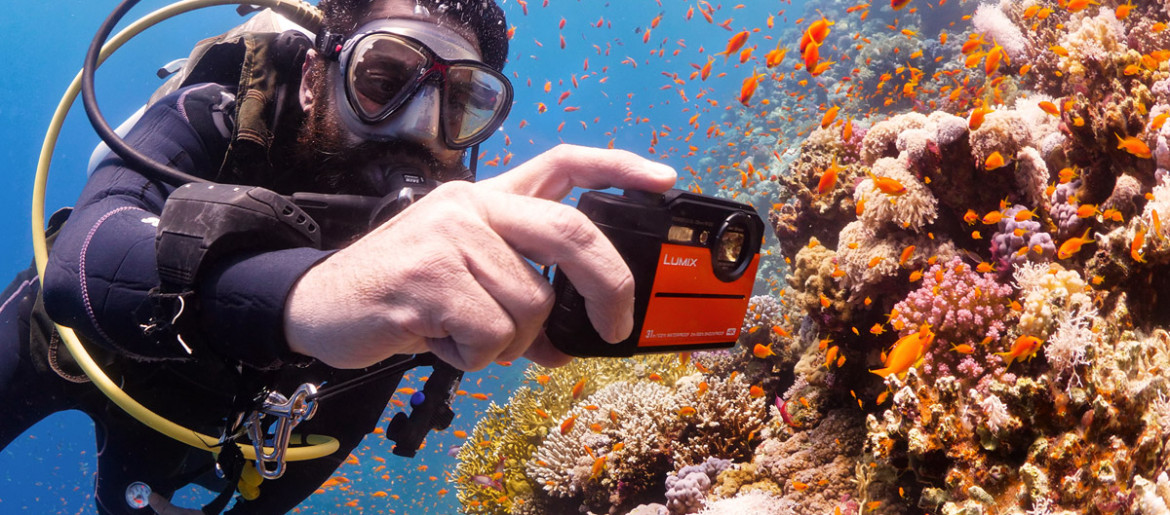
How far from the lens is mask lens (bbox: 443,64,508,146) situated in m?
2.77

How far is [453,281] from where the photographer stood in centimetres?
99

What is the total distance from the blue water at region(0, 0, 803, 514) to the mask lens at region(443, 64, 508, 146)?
1806 cm

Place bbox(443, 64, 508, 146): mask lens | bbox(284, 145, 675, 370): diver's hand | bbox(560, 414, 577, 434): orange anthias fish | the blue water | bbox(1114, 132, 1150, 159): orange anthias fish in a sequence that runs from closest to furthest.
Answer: bbox(284, 145, 675, 370): diver's hand → bbox(443, 64, 508, 146): mask lens → bbox(1114, 132, 1150, 159): orange anthias fish → bbox(560, 414, 577, 434): orange anthias fish → the blue water

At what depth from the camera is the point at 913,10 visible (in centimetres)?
1753

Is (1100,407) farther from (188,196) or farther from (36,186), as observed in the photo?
(36,186)

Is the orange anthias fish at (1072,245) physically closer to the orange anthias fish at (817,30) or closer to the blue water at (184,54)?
the orange anthias fish at (817,30)

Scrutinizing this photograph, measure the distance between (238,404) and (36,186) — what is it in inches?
68.7

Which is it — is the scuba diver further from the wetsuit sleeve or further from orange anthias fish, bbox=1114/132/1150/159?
orange anthias fish, bbox=1114/132/1150/159

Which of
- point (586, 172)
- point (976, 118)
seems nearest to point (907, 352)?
point (976, 118)

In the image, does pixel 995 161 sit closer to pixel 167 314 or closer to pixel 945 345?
pixel 945 345

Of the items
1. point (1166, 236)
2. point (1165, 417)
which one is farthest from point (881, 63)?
point (1165, 417)

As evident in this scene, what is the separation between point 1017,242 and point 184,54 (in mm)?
96028

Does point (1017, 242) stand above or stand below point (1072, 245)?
below

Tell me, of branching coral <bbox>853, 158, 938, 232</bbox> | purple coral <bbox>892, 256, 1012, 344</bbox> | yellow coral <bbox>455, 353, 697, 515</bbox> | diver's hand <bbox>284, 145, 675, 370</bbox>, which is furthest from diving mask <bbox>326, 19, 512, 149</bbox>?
yellow coral <bbox>455, 353, 697, 515</bbox>
